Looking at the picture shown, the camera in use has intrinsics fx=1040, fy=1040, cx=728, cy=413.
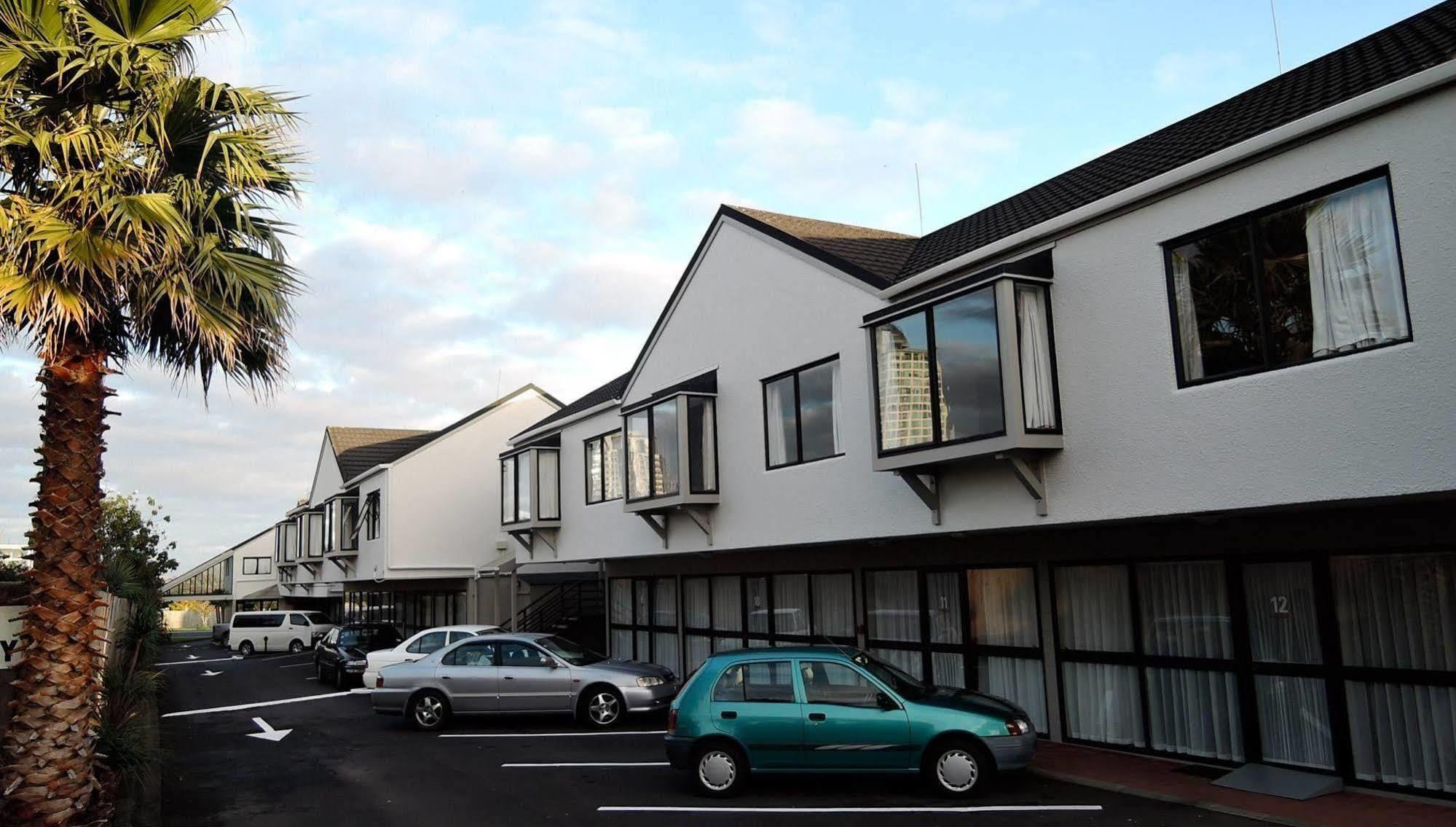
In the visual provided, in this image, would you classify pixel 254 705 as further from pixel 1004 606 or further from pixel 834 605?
pixel 1004 606

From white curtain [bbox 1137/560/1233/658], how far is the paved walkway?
1288 mm

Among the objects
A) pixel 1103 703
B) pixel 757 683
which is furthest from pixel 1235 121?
pixel 757 683

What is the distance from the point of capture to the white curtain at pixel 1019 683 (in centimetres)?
1333

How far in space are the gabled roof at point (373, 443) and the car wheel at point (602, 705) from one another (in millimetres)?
20406

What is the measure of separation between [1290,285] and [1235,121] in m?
2.45

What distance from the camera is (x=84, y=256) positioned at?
910cm

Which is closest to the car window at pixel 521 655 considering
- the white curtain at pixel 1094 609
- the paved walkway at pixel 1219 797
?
the paved walkway at pixel 1219 797

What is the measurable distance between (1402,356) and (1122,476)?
2.88 meters

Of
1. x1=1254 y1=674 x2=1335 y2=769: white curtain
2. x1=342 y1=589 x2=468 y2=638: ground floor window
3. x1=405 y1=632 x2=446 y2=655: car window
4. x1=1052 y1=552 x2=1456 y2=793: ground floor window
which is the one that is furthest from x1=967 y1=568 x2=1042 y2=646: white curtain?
x1=342 y1=589 x2=468 y2=638: ground floor window

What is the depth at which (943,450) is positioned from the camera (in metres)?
11.9

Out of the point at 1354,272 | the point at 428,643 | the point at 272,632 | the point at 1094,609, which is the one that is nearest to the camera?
the point at 1354,272

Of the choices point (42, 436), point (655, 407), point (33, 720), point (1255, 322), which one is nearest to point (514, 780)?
point (33, 720)

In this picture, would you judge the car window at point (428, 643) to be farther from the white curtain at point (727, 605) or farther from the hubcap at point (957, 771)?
the hubcap at point (957, 771)

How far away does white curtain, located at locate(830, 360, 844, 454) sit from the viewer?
14.8m
